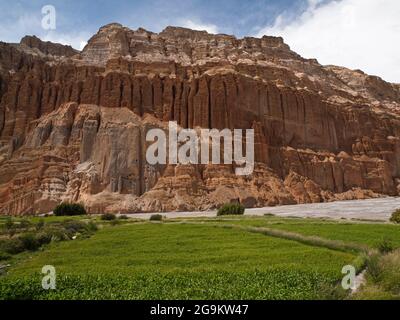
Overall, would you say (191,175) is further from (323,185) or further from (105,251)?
(105,251)

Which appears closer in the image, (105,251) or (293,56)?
(105,251)

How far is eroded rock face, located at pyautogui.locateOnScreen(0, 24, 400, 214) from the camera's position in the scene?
92312mm

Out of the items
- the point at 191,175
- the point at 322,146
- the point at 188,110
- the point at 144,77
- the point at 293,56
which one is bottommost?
the point at 191,175

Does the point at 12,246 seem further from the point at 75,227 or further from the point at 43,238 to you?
the point at 75,227

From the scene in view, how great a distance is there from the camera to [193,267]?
21.7 m

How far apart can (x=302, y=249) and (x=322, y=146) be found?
95.2 m

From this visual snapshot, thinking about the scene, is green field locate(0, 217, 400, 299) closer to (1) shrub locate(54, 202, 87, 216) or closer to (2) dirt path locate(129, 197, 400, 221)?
(2) dirt path locate(129, 197, 400, 221)

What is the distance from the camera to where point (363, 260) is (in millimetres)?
22094

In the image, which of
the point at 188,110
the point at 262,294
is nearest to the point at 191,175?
the point at 188,110
